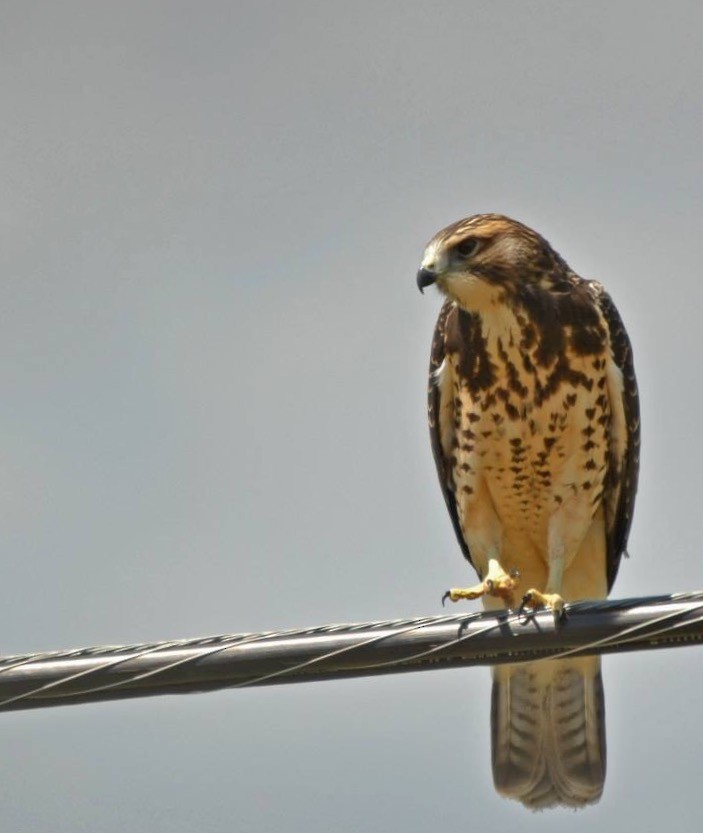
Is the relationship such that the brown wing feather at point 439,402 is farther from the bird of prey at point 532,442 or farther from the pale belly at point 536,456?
the pale belly at point 536,456

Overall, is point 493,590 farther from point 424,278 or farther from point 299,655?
point 299,655

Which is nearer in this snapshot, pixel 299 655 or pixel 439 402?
pixel 299 655

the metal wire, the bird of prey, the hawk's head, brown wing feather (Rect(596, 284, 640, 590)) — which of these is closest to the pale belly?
the bird of prey

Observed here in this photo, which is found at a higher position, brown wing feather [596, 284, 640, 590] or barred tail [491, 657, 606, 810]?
brown wing feather [596, 284, 640, 590]

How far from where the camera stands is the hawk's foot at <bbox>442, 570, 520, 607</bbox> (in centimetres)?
782

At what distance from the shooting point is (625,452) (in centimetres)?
857

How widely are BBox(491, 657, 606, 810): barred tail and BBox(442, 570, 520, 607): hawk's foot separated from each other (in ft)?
1.39

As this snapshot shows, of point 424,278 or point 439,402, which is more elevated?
point 424,278

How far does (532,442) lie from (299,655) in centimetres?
321

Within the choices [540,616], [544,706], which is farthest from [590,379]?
[540,616]

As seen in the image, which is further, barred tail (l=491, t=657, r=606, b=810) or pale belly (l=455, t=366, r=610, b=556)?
barred tail (l=491, t=657, r=606, b=810)

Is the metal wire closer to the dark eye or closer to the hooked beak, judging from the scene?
the hooked beak

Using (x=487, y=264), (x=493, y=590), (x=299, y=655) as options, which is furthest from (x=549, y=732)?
(x=299, y=655)

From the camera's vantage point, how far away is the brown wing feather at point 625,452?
848 cm
